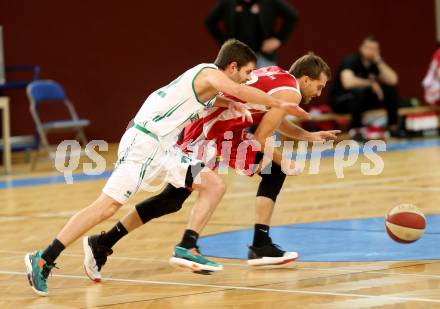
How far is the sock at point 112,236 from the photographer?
606 cm

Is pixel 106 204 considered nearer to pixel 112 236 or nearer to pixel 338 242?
pixel 112 236

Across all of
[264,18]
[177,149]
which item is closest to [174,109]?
[177,149]

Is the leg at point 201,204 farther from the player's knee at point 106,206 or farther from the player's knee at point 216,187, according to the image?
the player's knee at point 106,206

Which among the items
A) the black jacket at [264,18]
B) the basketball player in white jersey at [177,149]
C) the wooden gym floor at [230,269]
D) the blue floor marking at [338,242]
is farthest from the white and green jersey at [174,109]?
the black jacket at [264,18]

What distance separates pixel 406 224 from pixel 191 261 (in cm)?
140

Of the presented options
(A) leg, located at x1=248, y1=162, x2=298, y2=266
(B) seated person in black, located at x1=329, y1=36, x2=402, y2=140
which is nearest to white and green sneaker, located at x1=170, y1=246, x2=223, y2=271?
(A) leg, located at x1=248, y1=162, x2=298, y2=266

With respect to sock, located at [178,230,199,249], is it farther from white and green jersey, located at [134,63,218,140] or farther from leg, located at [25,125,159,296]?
white and green jersey, located at [134,63,218,140]

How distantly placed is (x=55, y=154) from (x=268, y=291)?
948 cm

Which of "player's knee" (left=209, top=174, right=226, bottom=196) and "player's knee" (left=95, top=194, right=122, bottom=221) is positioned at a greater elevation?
"player's knee" (left=209, top=174, right=226, bottom=196)

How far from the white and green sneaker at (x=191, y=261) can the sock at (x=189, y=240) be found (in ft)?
0.11

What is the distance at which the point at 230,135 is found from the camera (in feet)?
21.2

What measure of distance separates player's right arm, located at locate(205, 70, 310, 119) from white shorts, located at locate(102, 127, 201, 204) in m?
0.48

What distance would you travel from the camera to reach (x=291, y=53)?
18.0 metres

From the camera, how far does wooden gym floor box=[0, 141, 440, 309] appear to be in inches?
203
